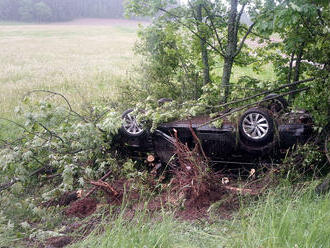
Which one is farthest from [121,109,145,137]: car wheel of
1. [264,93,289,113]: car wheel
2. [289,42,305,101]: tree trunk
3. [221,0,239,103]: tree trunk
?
[289,42,305,101]: tree trunk

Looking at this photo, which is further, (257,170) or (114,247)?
(257,170)

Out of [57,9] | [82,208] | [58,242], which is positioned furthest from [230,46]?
[57,9]

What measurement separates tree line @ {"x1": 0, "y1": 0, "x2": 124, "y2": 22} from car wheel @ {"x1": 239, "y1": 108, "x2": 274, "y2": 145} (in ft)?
25.5

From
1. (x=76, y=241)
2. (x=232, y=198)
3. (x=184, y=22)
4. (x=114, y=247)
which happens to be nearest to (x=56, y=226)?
(x=76, y=241)

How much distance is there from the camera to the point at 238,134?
15.7ft

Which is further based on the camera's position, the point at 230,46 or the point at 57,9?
the point at 57,9

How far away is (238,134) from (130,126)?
196cm

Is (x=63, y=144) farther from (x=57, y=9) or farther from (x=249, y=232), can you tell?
(x=57, y=9)

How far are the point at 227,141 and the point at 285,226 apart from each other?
2192 mm

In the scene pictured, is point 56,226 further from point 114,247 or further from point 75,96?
point 75,96

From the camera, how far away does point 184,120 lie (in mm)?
5742

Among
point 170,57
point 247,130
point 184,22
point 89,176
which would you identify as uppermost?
point 184,22

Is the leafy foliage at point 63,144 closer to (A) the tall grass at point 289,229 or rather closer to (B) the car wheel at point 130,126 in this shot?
(B) the car wheel at point 130,126

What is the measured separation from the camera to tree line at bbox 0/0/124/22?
18609 mm
